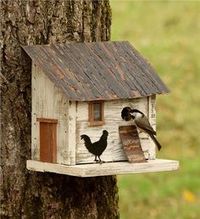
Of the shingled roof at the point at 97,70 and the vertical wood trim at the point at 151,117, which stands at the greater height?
the shingled roof at the point at 97,70

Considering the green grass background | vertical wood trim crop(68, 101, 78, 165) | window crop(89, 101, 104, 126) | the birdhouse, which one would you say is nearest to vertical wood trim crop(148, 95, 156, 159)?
the birdhouse

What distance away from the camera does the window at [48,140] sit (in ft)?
15.7

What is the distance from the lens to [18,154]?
4.99 metres

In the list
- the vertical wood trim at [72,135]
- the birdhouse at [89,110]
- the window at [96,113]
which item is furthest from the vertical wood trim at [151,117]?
the vertical wood trim at [72,135]

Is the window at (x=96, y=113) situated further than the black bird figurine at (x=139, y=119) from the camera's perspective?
No

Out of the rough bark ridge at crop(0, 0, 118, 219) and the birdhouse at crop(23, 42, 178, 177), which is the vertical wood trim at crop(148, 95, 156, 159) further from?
the rough bark ridge at crop(0, 0, 118, 219)

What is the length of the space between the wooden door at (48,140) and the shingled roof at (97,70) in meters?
0.21

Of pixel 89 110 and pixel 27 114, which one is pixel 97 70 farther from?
pixel 27 114

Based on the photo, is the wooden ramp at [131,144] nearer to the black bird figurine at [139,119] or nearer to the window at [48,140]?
the black bird figurine at [139,119]

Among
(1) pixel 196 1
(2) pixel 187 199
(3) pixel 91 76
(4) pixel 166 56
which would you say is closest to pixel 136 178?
(2) pixel 187 199

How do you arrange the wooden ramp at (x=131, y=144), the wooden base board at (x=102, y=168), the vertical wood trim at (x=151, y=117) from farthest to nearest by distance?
1. the vertical wood trim at (x=151, y=117)
2. the wooden ramp at (x=131, y=144)
3. the wooden base board at (x=102, y=168)

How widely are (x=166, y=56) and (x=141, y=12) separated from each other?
1.92 m

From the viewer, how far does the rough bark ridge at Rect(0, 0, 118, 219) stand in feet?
16.2

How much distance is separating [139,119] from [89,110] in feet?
0.86
